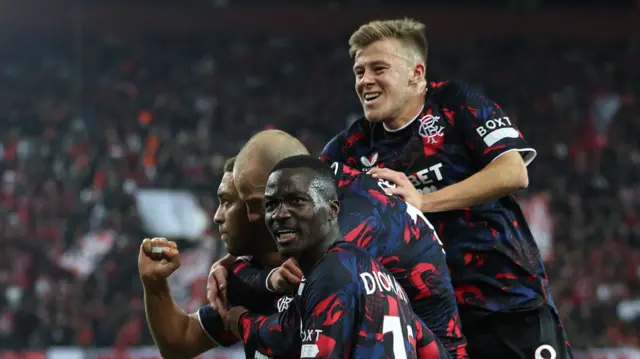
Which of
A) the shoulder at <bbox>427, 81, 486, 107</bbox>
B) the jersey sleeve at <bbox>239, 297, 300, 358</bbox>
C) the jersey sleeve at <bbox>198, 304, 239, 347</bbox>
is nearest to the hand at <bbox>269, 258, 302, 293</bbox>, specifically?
the jersey sleeve at <bbox>239, 297, 300, 358</bbox>

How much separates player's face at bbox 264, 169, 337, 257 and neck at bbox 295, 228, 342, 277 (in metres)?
0.01

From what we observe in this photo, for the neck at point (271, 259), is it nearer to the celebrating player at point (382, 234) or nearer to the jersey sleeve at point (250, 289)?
the jersey sleeve at point (250, 289)

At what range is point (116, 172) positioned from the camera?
37.0ft

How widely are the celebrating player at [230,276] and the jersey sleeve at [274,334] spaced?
0.95 feet

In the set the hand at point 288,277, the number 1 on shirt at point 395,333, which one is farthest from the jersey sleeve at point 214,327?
the number 1 on shirt at point 395,333

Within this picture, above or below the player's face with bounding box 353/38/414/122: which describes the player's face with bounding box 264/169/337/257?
below

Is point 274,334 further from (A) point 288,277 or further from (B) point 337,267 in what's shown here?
(B) point 337,267

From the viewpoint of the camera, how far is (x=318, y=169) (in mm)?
2680

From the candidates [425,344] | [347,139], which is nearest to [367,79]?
[347,139]

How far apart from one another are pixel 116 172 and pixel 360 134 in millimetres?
7722

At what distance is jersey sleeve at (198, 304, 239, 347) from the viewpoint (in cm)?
364

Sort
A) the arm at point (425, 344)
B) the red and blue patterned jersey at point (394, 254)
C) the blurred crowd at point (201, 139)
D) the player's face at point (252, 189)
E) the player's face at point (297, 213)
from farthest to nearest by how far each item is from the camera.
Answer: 1. the blurred crowd at point (201, 139)
2. the player's face at point (252, 189)
3. the red and blue patterned jersey at point (394, 254)
4. the arm at point (425, 344)
5. the player's face at point (297, 213)

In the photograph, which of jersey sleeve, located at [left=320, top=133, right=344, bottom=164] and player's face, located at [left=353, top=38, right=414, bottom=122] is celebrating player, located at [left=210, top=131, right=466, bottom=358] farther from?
jersey sleeve, located at [left=320, top=133, right=344, bottom=164]

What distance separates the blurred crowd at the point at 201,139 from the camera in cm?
1011
